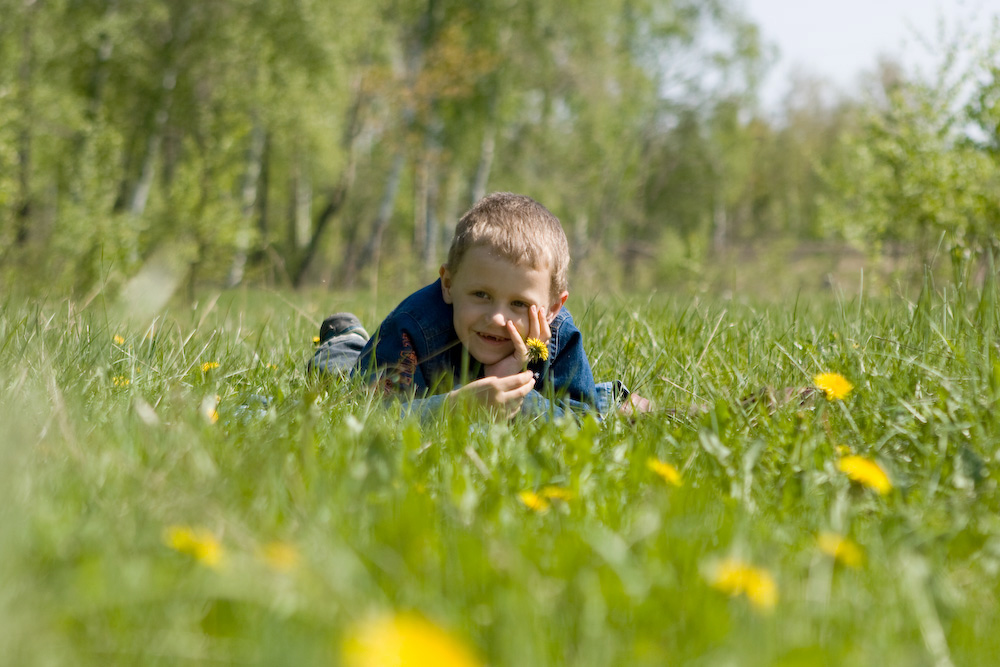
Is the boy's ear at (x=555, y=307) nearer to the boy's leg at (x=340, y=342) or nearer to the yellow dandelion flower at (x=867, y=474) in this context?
the boy's leg at (x=340, y=342)

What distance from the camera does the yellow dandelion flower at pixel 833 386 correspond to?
82.6 inches

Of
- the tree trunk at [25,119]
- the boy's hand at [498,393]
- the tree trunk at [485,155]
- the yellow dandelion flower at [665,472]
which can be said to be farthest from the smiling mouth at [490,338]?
the tree trunk at [485,155]

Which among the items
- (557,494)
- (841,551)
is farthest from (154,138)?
(841,551)

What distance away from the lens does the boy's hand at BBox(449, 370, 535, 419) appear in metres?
2.44

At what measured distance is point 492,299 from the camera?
279 cm

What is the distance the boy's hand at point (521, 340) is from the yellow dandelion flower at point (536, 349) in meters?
0.02

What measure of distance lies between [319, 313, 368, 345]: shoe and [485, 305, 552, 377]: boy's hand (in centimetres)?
82

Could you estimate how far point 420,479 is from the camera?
167 centimetres

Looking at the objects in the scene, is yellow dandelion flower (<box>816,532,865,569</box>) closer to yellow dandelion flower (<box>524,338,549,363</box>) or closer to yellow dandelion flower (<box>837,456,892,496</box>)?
yellow dandelion flower (<box>837,456,892,496</box>)

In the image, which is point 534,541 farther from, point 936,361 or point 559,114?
point 559,114

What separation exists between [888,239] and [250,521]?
17.2m

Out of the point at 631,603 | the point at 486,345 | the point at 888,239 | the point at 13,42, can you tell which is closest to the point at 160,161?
the point at 13,42

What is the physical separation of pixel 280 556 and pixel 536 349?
1.77 metres

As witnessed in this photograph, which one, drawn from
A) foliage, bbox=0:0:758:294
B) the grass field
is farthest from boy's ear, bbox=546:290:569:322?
foliage, bbox=0:0:758:294
